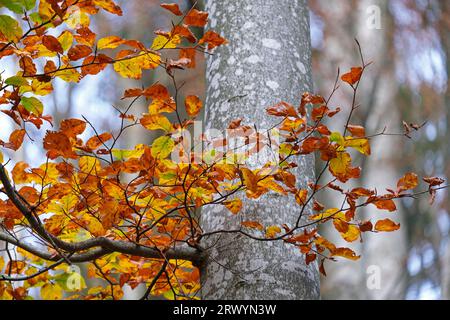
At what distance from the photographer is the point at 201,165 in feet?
5.31

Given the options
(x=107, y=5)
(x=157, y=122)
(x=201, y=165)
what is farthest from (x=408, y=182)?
(x=107, y=5)

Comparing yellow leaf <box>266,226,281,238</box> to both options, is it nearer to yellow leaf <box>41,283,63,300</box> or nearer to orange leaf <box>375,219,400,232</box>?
orange leaf <box>375,219,400,232</box>

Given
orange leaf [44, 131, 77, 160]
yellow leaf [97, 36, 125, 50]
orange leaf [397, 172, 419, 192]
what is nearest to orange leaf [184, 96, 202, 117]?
yellow leaf [97, 36, 125, 50]

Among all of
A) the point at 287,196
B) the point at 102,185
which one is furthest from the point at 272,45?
the point at 102,185

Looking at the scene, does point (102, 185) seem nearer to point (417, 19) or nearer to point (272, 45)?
point (272, 45)

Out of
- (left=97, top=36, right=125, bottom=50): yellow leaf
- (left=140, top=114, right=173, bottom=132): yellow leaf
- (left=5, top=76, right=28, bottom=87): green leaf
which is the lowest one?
(left=140, top=114, right=173, bottom=132): yellow leaf

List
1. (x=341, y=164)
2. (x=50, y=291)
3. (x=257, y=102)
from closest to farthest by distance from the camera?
(x=341, y=164)
(x=257, y=102)
(x=50, y=291)

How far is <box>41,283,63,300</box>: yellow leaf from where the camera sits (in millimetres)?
2164

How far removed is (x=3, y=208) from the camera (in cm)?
179

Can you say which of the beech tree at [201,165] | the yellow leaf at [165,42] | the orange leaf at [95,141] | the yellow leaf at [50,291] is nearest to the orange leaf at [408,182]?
the beech tree at [201,165]

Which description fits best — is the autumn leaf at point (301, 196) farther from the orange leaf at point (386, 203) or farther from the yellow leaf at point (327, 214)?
the orange leaf at point (386, 203)

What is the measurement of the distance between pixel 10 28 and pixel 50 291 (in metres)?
1.05

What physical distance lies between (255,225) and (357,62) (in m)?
5.28

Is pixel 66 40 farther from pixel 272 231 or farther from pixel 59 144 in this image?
pixel 272 231
